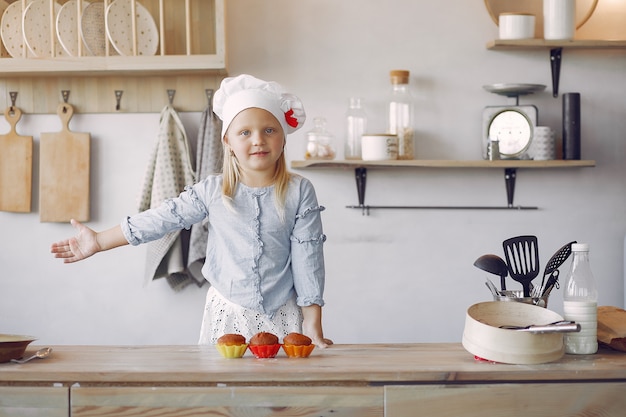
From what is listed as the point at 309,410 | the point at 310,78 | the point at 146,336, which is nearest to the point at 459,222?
the point at 310,78

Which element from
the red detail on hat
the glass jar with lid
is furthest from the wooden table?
the glass jar with lid

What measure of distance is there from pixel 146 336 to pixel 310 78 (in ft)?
4.00

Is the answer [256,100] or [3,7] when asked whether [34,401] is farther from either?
[3,7]

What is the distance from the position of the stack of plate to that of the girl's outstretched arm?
44.2 inches

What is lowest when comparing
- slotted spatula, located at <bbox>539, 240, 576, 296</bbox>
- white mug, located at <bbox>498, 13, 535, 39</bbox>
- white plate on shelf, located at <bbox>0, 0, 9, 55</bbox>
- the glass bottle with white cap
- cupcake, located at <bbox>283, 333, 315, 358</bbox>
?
cupcake, located at <bbox>283, 333, 315, 358</bbox>

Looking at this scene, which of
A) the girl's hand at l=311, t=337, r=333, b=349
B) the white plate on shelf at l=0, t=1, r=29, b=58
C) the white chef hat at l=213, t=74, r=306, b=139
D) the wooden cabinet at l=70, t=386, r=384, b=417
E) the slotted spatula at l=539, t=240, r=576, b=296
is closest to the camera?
the wooden cabinet at l=70, t=386, r=384, b=417

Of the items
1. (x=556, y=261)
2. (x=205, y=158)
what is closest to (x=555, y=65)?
(x=205, y=158)

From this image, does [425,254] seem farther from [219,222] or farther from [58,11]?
[58,11]

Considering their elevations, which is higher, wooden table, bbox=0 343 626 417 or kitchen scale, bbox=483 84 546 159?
kitchen scale, bbox=483 84 546 159

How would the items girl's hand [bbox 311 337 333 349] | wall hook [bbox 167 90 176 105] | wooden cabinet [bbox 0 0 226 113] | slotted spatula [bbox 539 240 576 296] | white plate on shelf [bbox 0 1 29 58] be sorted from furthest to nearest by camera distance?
wall hook [bbox 167 90 176 105]
white plate on shelf [bbox 0 1 29 58]
wooden cabinet [bbox 0 0 226 113]
girl's hand [bbox 311 337 333 349]
slotted spatula [bbox 539 240 576 296]

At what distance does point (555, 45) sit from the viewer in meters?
3.16

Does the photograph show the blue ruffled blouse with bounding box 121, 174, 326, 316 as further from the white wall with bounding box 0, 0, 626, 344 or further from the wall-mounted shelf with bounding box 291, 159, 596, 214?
the white wall with bounding box 0, 0, 626, 344

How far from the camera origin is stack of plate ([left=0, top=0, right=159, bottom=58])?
306 centimetres

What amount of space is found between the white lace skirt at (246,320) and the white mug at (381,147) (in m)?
0.96
